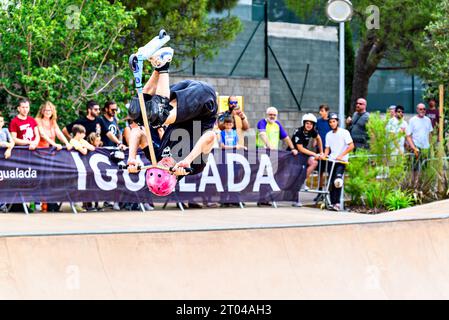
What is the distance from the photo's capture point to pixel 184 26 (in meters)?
19.4

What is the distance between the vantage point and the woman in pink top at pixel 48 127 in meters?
14.4

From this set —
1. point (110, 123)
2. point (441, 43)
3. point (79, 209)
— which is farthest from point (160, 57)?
point (441, 43)

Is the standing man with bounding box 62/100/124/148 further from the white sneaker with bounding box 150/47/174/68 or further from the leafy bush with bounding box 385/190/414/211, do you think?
the white sneaker with bounding box 150/47/174/68

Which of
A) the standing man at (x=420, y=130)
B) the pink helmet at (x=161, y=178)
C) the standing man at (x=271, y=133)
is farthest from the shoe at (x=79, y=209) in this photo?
the pink helmet at (x=161, y=178)

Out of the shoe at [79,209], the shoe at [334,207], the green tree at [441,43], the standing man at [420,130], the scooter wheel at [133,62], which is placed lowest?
the shoe at [334,207]

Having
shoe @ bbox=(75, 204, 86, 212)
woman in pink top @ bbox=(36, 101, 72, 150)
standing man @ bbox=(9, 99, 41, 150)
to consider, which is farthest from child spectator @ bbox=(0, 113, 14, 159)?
Answer: shoe @ bbox=(75, 204, 86, 212)

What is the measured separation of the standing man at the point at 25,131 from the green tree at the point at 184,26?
219 inches

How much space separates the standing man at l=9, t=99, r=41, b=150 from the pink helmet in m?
7.91

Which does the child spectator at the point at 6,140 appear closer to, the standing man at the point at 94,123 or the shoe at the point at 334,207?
the standing man at the point at 94,123

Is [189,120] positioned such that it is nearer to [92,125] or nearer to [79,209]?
[92,125]

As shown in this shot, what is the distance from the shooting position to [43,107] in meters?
14.4

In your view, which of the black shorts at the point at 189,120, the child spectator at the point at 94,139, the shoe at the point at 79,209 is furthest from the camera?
the shoe at the point at 79,209
